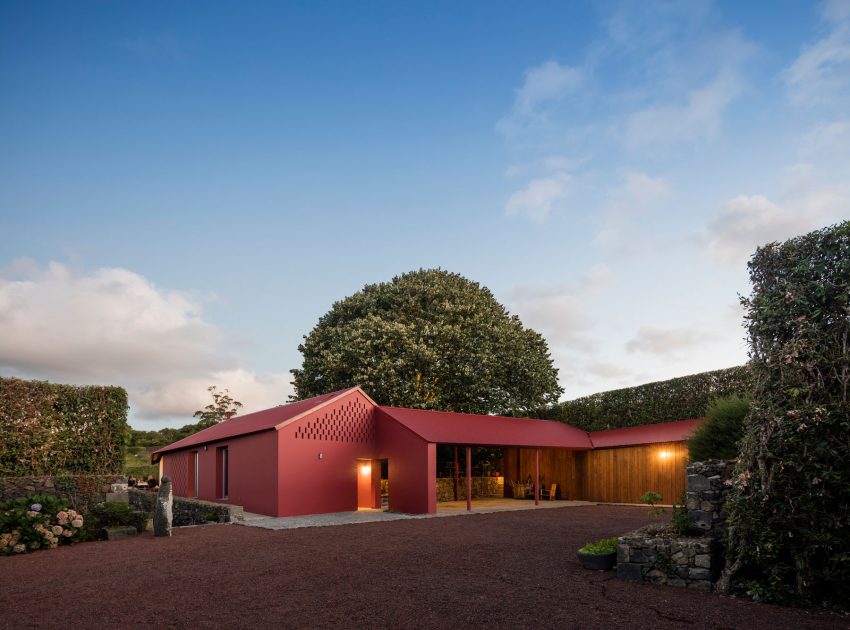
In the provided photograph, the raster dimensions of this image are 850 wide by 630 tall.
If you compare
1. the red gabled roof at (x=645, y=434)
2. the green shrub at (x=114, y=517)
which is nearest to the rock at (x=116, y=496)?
the green shrub at (x=114, y=517)

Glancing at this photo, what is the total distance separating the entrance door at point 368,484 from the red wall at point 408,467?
2.56 feet

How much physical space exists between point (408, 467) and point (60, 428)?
419 inches

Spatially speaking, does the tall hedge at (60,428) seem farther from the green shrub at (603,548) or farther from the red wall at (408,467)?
the green shrub at (603,548)

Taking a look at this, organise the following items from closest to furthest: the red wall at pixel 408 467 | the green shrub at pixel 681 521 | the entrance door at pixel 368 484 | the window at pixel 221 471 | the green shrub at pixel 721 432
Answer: the green shrub at pixel 681 521
the green shrub at pixel 721 432
the red wall at pixel 408 467
the entrance door at pixel 368 484
the window at pixel 221 471

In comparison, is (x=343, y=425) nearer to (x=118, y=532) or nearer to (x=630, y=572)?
(x=118, y=532)

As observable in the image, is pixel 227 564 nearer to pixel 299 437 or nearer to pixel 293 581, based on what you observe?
pixel 293 581

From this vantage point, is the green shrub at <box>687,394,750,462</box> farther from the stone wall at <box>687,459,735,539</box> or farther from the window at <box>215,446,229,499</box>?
the window at <box>215,446,229,499</box>

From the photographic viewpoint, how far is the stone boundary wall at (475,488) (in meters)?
24.1

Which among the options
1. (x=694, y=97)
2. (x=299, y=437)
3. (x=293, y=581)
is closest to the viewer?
(x=293, y=581)

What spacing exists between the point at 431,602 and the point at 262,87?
445 inches

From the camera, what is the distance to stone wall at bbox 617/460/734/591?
25.4 ft

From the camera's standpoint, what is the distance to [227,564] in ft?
32.0

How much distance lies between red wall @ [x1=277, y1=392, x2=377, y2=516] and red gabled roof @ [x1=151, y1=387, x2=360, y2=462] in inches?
14.3

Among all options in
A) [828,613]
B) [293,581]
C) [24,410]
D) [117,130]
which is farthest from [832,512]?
[24,410]
